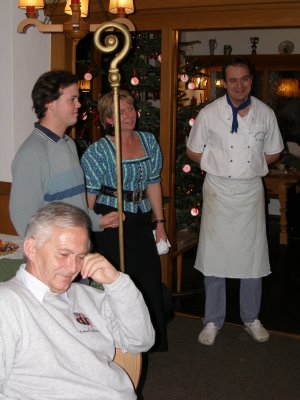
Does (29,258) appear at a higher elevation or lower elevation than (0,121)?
lower

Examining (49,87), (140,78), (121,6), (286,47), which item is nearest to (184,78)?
(140,78)

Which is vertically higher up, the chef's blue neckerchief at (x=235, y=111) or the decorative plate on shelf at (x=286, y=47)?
the decorative plate on shelf at (x=286, y=47)

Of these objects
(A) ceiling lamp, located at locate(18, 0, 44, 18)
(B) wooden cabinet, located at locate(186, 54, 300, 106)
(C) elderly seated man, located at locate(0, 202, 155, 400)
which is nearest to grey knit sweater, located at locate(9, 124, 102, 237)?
(C) elderly seated man, located at locate(0, 202, 155, 400)

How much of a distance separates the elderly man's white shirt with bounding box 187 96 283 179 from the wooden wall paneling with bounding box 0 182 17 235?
4.98 ft

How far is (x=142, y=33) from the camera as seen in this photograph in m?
4.45

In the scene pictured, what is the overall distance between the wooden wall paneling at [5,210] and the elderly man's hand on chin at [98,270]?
273 centimetres

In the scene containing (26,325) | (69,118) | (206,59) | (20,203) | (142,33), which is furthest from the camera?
(206,59)

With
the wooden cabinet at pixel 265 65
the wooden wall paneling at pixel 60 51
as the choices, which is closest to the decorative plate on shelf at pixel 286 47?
the wooden cabinet at pixel 265 65

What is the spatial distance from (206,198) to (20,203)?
151cm

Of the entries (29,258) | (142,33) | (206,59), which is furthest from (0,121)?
(206,59)

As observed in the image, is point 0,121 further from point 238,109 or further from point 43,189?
point 43,189

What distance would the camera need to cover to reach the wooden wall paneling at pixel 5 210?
4.08m

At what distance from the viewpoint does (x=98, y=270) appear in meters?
1.48

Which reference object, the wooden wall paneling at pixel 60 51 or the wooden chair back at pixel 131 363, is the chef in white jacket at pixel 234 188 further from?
the wooden chair back at pixel 131 363
